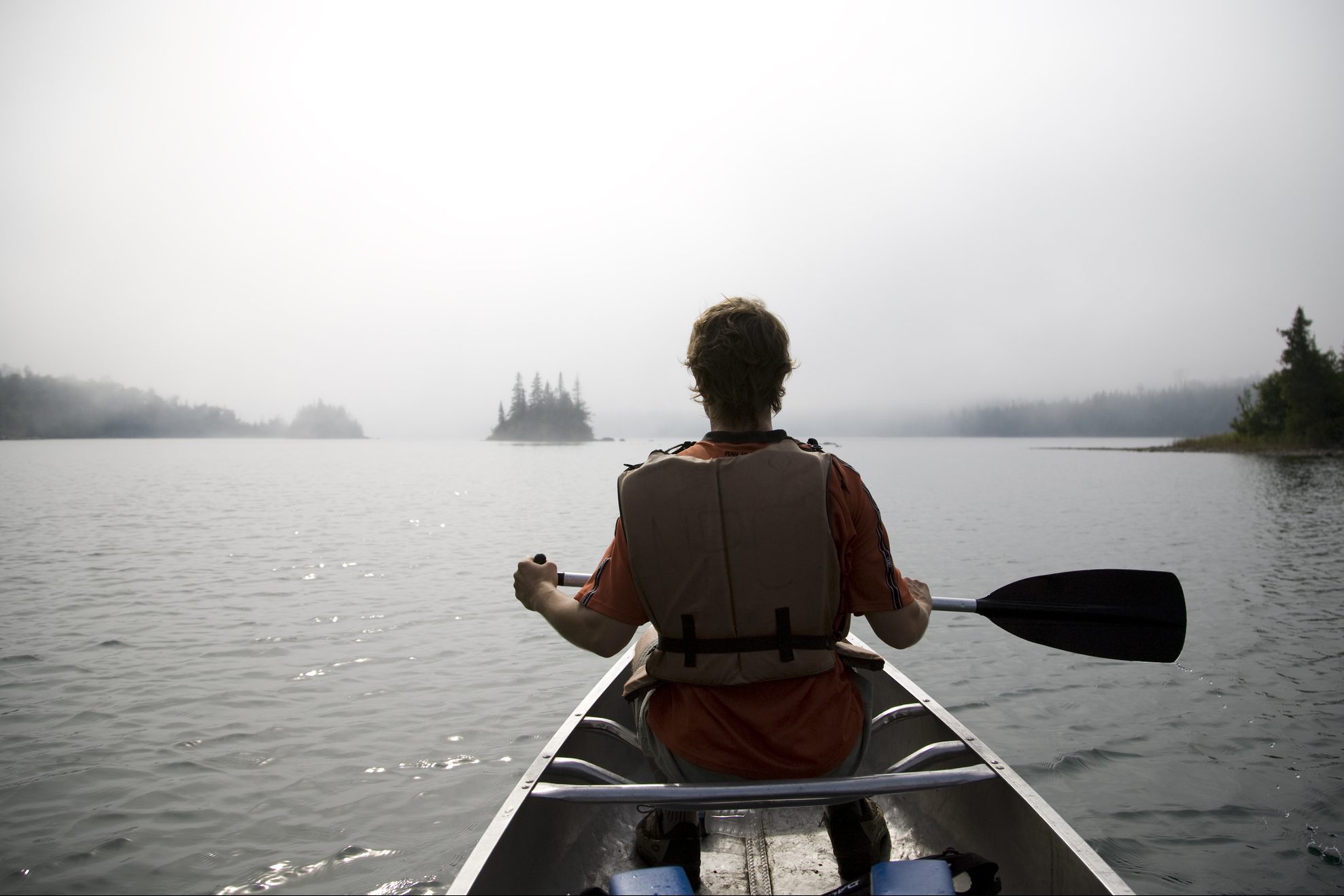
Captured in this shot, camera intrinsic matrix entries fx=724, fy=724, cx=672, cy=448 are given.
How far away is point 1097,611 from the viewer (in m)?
4.19

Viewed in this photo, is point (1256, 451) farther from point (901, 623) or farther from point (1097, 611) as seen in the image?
point (901, 623)

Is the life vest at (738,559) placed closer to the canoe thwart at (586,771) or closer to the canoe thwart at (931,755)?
the canoe thwart at (586,771)

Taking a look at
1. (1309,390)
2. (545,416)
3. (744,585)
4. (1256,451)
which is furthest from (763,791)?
(545,416)

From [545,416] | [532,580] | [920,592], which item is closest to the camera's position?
[532,580]

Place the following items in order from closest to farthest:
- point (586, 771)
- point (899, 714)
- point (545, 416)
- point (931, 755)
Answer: point (586, 771), point (931, 755), point (899, 714), point (545, 416)

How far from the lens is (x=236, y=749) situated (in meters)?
6.63

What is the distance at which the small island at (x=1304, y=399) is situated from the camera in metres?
67.6

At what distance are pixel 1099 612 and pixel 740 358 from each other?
3.00 metres

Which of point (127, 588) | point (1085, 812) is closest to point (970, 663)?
point (1085, 812)

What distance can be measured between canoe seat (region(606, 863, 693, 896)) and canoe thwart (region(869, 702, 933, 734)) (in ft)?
5.72

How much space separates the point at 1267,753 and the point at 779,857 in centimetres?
582

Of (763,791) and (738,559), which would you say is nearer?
(763,791)

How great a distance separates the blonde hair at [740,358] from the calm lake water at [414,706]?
3.90 meters

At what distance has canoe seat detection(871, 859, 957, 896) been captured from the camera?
2.21 metres
